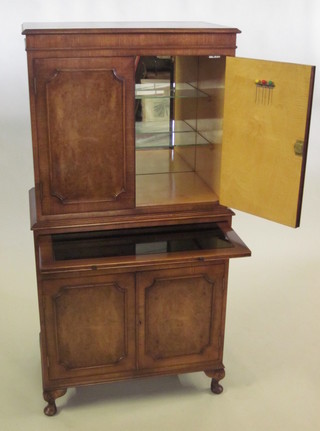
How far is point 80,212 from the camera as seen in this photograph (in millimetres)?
2904

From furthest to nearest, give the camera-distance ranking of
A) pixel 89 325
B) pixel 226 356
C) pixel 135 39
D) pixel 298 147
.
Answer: pixel 226 356
pixel 89 325
pixel 135 39
pixel 298 147

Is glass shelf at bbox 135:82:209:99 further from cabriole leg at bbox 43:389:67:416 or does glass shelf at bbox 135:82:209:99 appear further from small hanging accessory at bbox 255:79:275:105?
cabriole leg at bbox 43:389:67:416

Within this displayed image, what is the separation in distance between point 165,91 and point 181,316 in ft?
3.47

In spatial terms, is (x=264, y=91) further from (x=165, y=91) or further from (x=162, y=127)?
(x=162, y=127)

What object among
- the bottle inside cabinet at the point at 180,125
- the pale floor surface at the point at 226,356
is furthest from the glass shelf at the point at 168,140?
the pale floor surface at the point at 226,356

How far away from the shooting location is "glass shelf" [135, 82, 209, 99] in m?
3.03

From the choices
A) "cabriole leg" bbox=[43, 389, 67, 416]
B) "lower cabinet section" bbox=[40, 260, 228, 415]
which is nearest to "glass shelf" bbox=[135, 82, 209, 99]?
"lower cabinet section" bbox=[40, 260, 228, 415]

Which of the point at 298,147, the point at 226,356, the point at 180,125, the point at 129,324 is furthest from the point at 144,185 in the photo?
the point at 226,356

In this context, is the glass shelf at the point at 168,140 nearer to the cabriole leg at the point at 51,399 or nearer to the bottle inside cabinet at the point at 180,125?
the bottle inside cabinet at the point at 180,125

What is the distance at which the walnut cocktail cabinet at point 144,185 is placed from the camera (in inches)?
105

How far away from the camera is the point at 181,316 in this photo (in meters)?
3.11

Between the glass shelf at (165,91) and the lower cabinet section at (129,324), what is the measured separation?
79 cm

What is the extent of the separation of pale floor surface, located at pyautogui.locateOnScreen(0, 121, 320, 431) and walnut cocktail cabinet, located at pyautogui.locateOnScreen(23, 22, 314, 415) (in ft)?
0.54

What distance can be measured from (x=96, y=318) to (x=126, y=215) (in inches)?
19.4
